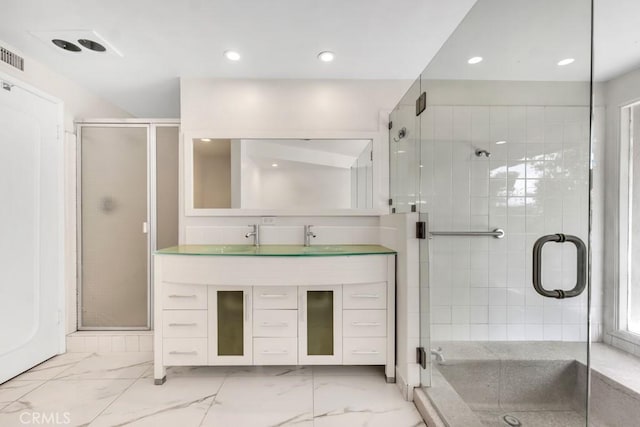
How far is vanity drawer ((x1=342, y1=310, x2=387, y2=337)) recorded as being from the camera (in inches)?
74.6

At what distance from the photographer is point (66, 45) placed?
196cm

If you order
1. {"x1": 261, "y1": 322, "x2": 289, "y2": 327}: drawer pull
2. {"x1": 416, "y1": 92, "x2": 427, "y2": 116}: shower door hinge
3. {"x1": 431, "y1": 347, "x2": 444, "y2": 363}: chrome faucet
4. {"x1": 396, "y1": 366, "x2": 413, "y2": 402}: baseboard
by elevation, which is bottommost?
{"x1": 396, "y1": 366, "x2": 413, "y2": 402}: baseboard

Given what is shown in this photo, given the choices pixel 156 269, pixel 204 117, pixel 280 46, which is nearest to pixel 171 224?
pixel 156 269

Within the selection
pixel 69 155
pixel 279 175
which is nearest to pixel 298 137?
pixel 279 175

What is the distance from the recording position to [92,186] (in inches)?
96.3

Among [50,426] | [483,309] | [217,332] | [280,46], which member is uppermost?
[280,46]

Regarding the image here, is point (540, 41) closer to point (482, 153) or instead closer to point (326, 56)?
point (482, 153)

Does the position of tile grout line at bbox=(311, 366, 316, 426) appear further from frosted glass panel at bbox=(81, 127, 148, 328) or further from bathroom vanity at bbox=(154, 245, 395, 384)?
frosted glass panel at bbox=(81, 127, 148, 328)

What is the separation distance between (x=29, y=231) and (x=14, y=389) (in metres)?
1.03

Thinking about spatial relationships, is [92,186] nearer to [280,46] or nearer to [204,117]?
[204,117]

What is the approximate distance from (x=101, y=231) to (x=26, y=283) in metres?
0.59

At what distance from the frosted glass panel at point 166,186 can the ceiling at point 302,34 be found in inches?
20.4

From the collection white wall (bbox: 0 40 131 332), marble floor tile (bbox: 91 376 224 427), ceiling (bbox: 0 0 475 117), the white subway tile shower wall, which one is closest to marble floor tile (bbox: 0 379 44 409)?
white wall (bbox: 0 40 131 332)

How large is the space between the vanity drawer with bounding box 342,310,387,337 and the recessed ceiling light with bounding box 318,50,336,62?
6.00ft
